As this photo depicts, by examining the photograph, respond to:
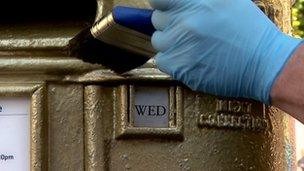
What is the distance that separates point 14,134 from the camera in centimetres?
176

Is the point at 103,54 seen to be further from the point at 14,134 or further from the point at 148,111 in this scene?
the point at 14,134

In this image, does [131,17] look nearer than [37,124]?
Yes

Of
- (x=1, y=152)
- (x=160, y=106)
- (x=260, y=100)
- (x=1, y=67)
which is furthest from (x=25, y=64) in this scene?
(x=260, y=100)

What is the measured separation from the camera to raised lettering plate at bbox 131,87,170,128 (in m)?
1.73

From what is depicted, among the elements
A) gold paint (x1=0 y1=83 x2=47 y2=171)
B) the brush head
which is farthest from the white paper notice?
the brush head

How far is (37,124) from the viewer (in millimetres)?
1732

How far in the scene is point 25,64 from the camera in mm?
1763

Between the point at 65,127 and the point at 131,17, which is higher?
the point at 131,17

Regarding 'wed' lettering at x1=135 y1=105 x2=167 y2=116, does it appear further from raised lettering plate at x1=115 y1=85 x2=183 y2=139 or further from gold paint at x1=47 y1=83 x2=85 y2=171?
gold paint at x1=47 y1=83 x2=85 y2=171

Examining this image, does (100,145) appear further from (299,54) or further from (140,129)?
(299,54)

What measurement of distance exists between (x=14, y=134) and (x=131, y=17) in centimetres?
41

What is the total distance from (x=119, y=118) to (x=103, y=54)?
0.15 m

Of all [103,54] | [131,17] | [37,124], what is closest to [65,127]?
[37,124]

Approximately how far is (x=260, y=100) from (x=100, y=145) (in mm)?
367
